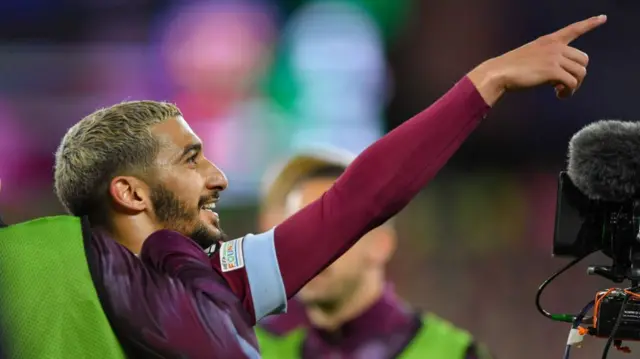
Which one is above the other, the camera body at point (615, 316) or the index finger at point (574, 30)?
the index finger at point (574, 30)

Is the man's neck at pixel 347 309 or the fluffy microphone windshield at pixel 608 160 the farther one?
the man's neck at pixel 347 309

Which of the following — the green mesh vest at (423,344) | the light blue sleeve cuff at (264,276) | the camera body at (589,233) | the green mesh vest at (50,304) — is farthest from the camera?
the green mesh vest at (423,344)

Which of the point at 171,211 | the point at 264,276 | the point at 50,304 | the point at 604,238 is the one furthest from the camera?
the point at 604,238

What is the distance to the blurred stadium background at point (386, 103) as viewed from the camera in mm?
5262

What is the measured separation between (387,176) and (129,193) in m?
0.41

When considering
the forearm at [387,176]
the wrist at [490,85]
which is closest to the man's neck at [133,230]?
the forearm at [387,176]

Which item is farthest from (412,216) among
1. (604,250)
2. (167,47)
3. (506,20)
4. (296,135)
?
(604,250)

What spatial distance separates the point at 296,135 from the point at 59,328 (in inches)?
152

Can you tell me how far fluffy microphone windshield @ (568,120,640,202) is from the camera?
1.74 metres

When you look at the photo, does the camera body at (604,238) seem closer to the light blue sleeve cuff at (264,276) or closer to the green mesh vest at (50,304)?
the light blue sleeve cuff at (264,276)

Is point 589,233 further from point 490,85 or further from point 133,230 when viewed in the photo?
point 133,230

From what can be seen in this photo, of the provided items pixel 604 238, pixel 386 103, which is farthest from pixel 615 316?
pixel 386 103

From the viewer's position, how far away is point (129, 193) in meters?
1.69

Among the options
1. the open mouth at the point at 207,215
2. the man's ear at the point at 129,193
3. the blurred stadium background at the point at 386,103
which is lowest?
the blurred stadium background at the point at 386,103
